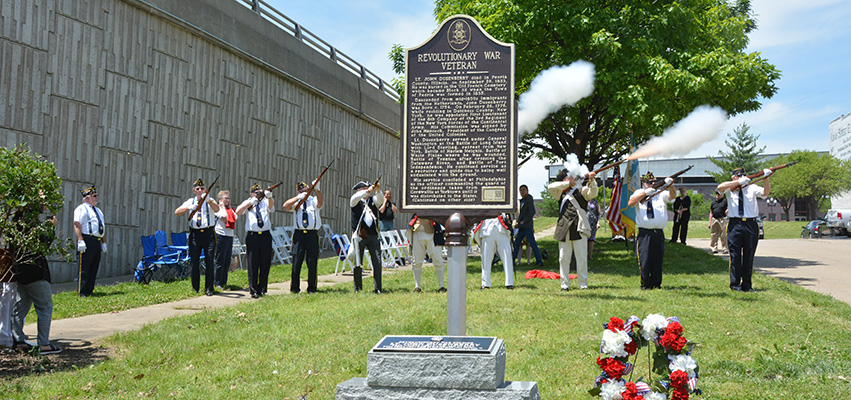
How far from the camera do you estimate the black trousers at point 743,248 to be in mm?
10680

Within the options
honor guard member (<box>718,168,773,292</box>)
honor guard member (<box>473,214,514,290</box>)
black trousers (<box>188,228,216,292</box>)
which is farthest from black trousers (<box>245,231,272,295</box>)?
honor guard member (<box>718,168,773,292</box>)

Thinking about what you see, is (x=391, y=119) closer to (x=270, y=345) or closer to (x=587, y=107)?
(x=587, y=107)

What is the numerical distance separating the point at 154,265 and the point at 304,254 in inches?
144

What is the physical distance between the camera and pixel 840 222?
1368 inches

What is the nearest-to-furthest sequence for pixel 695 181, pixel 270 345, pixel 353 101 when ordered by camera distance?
1. pixel 270 345
2. pixel 353 101
3. pixel 695 181

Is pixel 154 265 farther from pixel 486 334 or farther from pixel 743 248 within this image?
pixel 743 248

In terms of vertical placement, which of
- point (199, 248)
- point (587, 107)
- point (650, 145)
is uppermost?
point (587, 107)

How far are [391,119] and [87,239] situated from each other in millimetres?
19450

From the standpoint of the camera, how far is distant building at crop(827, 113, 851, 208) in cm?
6617

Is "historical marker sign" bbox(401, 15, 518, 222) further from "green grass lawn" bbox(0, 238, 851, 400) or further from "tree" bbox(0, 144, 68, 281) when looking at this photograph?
"tree" bbox(0, 144, 68, 281)

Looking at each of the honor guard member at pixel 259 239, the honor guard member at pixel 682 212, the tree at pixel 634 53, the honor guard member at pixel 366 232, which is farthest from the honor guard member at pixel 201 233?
the honor guard member at pixel 682 212

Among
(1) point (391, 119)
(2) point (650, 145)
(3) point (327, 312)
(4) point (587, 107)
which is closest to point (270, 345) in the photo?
(3) point (327, 312)

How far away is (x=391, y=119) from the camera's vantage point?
29359 mm

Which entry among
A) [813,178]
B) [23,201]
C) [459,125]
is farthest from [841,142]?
[23,201]
